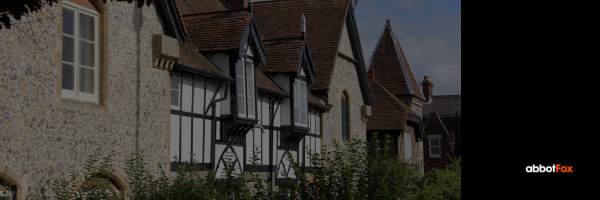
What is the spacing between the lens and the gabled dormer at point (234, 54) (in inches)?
552

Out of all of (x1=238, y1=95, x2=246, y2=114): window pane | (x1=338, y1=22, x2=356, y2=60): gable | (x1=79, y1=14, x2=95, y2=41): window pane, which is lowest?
(x1=238, y1=95, x2=246, y2=114): window pane

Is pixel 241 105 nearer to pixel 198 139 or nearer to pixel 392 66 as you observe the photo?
pixel 198 139

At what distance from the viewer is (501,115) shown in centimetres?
269

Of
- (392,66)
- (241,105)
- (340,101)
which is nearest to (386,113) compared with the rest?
(340,101)

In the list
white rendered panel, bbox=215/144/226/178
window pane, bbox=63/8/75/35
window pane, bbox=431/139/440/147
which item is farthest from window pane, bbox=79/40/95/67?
window pane, bbox=431/139/440/147

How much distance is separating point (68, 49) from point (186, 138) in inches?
144

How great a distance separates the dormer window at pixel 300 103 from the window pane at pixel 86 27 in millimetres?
8269

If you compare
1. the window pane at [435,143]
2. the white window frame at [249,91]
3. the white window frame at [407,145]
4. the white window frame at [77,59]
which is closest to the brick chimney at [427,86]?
the window pane at [435,143]

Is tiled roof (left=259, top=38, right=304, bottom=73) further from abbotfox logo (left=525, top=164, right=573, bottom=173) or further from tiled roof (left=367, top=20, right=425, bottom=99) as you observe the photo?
abbotfox logo (left=525, top=164, right=573, bottom=173)

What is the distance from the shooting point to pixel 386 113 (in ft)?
88.3

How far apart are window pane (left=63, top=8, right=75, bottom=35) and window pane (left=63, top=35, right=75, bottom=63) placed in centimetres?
11

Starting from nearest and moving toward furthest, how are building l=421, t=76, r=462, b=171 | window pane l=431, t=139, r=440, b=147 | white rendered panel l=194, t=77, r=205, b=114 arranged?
white rendered panel l=194, t=77, r=205, b=114, building l=421, t=76, r=462, b=171, window pane l=431, t=139, r=440, b=147

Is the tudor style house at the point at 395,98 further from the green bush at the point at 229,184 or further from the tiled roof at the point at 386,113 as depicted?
the green bush at the point at 229,184

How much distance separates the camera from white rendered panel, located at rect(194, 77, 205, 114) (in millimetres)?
12875
